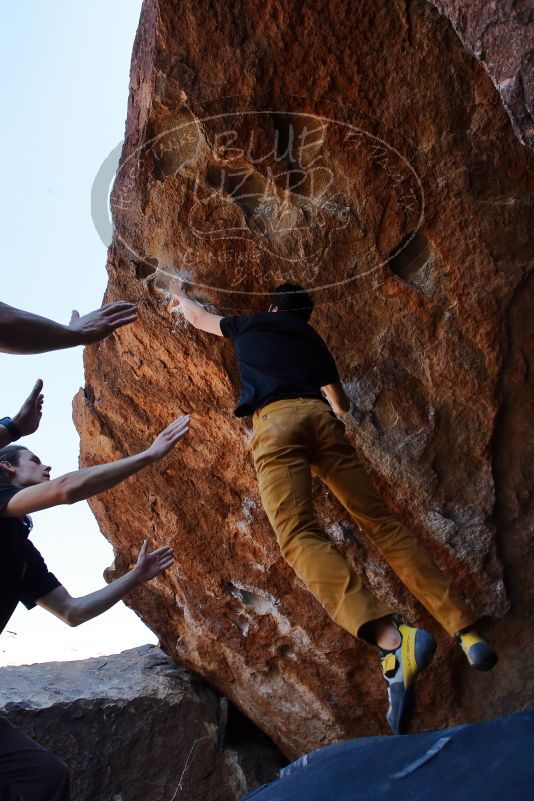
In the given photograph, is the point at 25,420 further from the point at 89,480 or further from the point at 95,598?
the point at 95,598

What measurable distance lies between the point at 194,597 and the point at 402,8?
366 centimetres

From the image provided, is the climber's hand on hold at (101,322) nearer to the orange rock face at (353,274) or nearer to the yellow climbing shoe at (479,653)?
the orange rock face at (353,274)

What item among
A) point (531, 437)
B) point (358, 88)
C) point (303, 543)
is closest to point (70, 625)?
point (303, 543)

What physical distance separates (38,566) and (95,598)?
343 millimetres

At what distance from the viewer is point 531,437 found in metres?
4.31

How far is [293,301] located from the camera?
159 inches

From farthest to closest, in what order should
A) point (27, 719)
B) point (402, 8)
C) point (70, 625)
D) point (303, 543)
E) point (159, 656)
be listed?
point (159, 656)
point (27, 719)
point (70, 625)
point (402, 8)
point (303, 543)

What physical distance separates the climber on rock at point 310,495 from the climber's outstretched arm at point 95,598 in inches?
39.8

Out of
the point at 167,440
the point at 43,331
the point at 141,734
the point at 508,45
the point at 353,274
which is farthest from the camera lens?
the point at 141,734

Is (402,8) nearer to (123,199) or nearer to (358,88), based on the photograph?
(358,88)

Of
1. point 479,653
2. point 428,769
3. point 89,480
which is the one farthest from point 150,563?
point 428,769

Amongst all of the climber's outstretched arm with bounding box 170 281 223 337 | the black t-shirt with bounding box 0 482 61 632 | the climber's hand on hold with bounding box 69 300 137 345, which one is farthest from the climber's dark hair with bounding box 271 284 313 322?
the black t-shirt with bounding box 0 482 61 632

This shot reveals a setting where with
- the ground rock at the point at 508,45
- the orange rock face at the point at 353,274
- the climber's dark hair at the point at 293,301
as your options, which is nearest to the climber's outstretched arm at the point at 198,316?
the orange rock face at the point at 353,274

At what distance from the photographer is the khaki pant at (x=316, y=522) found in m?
3.25
